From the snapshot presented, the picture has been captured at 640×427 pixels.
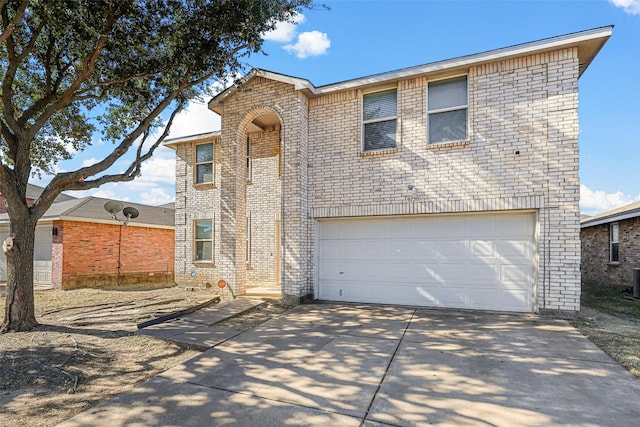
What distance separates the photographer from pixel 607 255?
12.9m

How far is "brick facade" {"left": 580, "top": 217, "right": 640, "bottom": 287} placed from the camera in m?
11.3

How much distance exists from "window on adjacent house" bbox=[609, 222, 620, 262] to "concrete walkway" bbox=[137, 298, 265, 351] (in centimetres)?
1379

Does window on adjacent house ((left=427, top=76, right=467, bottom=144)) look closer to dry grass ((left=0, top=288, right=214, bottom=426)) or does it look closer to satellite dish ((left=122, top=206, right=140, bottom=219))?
dry grass ((left=0, top=288, right=214, bottom=426))

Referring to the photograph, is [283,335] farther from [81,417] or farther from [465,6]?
[465,6]

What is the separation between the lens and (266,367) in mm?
4352

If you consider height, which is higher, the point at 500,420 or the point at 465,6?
the point at 465,6

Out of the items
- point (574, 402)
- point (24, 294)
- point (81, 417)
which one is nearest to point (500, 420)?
point (574, 402)

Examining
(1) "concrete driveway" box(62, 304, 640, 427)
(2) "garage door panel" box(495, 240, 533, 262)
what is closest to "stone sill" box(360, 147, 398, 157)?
(2) "garage door panel" box(495, 240, 533, 262)

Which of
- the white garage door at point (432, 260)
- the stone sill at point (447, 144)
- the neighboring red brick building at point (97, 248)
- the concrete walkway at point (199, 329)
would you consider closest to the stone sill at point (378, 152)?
the stone sill at point (447, 144)

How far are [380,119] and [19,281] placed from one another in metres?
8.43

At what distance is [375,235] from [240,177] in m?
4.24

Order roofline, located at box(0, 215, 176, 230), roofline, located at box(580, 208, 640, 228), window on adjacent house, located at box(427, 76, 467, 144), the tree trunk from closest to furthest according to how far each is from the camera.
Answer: the tree trunk < window on adjacent house, located at box(427, 76, 467, 144) < roofline, located at box(580, 208, 640, 228) < roofline, located at box(0, 215, 176, 230)

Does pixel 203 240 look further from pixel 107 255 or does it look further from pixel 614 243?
pixel 614 243

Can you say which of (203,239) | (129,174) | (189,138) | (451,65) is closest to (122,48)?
(129,174)
